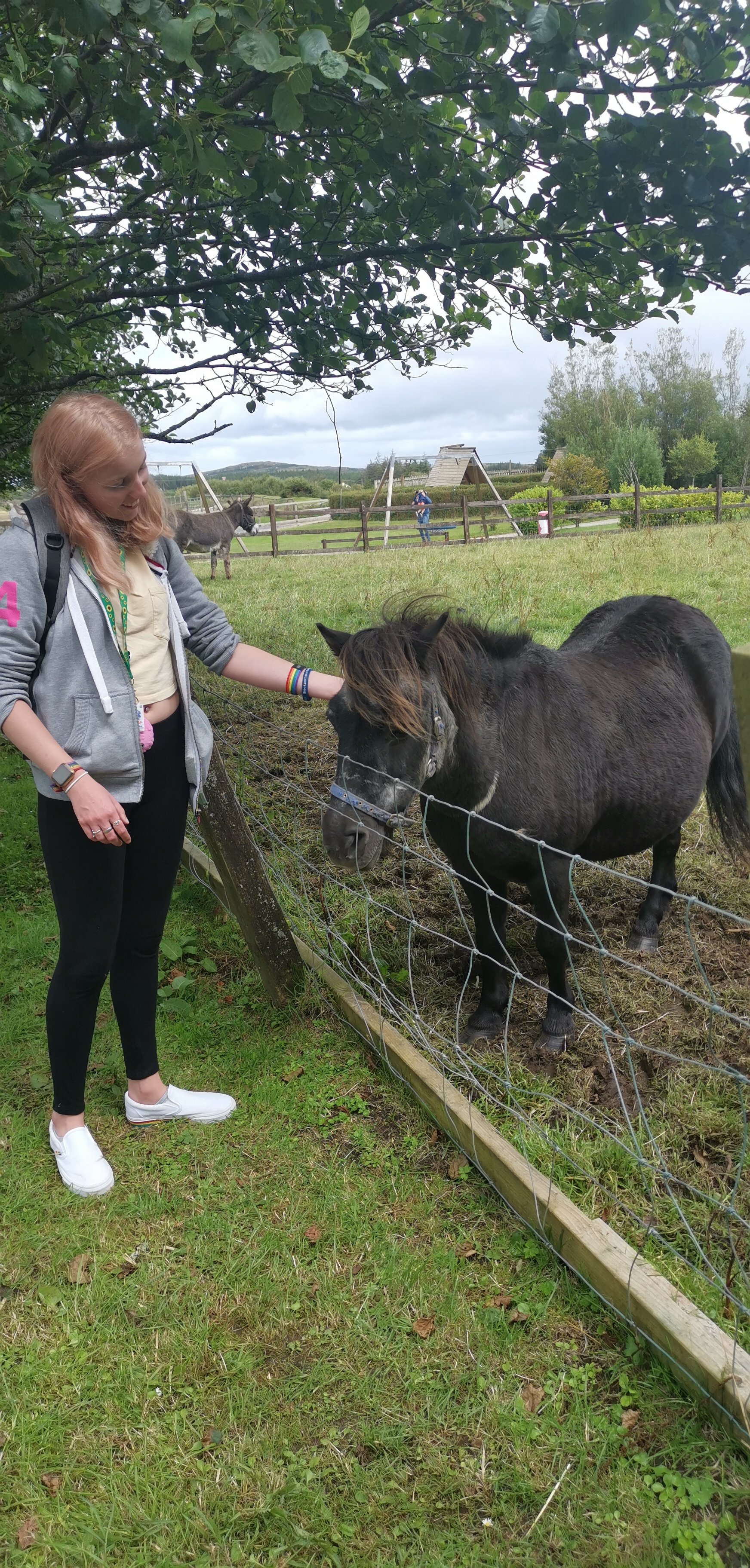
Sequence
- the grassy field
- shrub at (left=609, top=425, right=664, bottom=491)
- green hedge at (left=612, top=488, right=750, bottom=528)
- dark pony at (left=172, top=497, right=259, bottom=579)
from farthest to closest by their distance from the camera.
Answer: shrub at (left=609, top=425, right=664, bottom=491), green hedge at (left=612, top=488, right=750, bottom=528), dark pony at (left=172, top=497, right=259, bottom=579), the grassy field

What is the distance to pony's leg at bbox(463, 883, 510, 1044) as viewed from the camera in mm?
3135

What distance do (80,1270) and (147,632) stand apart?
68.7 inches

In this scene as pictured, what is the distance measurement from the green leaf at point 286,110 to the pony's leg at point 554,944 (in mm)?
2589

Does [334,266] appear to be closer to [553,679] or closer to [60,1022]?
[553,679]

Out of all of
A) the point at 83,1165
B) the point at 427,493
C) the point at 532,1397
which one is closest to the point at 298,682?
the point at 83,1165

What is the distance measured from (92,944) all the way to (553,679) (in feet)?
6.11

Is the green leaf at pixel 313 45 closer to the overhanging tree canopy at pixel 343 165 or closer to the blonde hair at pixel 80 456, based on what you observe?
the overhanging tree canopy at pixel 343 165

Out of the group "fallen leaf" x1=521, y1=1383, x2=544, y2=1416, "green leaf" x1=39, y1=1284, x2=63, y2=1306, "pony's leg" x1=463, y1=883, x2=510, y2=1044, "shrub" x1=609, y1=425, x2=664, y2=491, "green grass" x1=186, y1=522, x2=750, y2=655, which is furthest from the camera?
"shrub" x1=609, y1=425, x2=664, y2=491

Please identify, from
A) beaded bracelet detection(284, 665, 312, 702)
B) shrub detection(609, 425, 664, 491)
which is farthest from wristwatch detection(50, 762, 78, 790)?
shrub detection(609, 425, 664, 491)

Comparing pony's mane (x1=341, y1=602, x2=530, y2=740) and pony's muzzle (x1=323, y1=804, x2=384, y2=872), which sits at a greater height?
pony's mane (x1=341, y1=602, x2=530, y2=740)

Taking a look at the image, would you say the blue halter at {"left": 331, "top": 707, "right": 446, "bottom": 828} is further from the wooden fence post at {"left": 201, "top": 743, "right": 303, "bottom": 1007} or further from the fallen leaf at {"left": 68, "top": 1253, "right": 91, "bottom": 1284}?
the fallen leaf at {"left": 68, "top": 1253, "right": 91, "bottom": 1284}

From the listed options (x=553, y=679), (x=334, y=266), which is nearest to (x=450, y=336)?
(x=334, y=266)

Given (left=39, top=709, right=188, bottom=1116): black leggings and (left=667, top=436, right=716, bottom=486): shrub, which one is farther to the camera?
(left=667, top=436, right=716, bottom=486): shrub

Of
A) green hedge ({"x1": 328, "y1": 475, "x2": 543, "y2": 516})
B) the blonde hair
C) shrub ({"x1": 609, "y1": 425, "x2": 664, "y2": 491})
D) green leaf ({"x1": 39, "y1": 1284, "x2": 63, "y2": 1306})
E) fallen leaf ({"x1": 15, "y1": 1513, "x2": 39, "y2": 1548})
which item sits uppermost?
shrub ({"x1": 609, "y1": 425, "x2": 664, "y2": 491})
